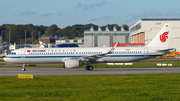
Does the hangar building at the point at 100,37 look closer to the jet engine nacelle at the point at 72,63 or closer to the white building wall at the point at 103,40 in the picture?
the white building wall at the point at 103,40

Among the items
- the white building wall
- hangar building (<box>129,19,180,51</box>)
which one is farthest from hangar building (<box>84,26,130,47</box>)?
hangar building (<box>129,19,180,51</box>)

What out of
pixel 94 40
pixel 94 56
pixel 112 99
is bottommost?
pixel 112 99

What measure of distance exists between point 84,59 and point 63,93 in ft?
60.9

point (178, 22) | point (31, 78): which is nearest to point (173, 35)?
point (178, 22)

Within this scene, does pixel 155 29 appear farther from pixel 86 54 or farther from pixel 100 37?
pixel 86 54

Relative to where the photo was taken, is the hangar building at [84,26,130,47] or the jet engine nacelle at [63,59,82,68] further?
the hangar building at [84,26,130,47]

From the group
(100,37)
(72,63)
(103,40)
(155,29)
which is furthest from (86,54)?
(100,37)

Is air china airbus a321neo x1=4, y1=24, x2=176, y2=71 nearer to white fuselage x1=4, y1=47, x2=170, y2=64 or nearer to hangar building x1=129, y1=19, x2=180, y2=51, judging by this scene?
white fuselage x1=4, y1=47, x2=170, y2=64

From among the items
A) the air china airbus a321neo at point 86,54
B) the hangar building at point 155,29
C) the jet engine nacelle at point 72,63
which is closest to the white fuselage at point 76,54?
the air china airbus a321neo at point 86,54

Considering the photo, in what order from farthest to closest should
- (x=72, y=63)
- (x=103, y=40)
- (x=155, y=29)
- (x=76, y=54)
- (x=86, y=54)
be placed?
(x=103, y=40)
(x=155, y=29)
(x=86, y=54)
(x=76, y=54)
(x=72, y=63)

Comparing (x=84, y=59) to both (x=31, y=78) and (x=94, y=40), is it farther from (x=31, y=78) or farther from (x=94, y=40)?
(x=94, y=40)

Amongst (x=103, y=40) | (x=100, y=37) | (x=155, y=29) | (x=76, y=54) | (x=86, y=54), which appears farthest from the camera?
(x=100, y=37)

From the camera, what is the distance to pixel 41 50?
3334 centimetres

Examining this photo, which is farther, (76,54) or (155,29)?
(155,29)
